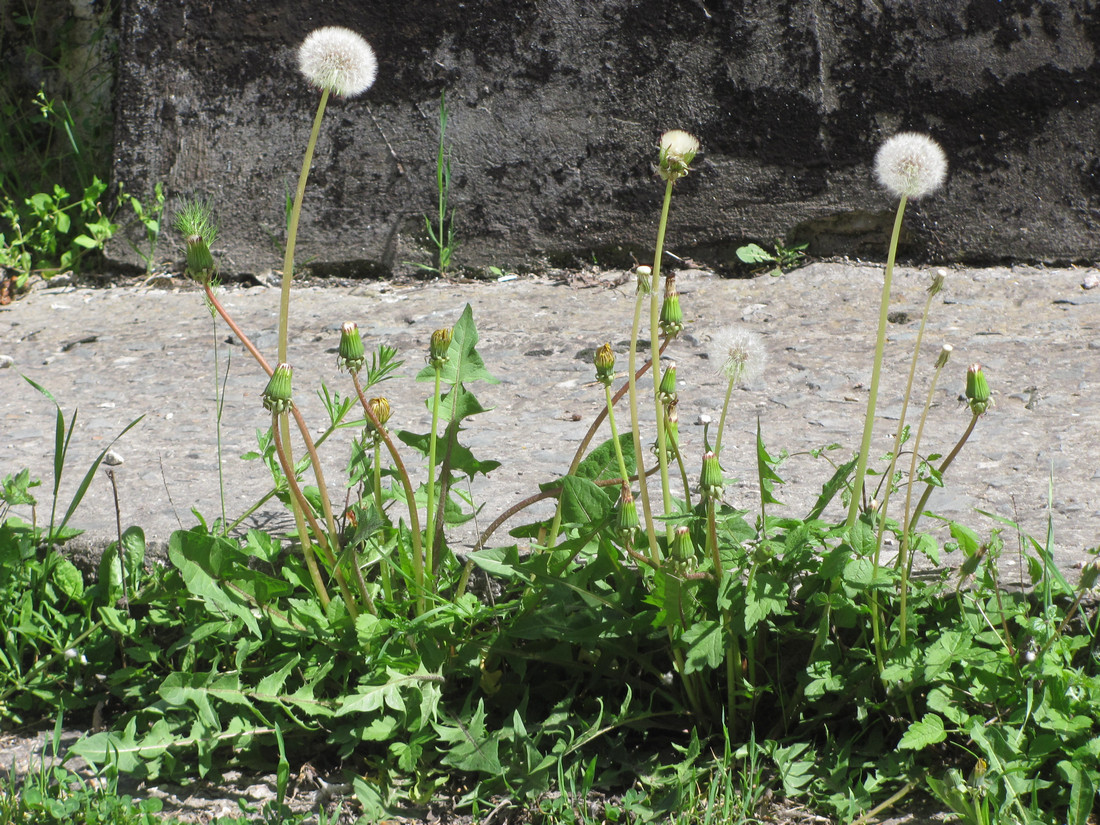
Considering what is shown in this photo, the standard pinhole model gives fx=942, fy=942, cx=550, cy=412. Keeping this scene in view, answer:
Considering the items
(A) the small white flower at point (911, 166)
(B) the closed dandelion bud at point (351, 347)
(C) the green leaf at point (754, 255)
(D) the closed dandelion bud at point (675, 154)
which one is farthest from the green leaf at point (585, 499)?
(C) the green leaf at point (754, 255)

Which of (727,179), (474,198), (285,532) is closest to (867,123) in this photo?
(727,179)

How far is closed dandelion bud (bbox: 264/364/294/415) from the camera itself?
126 cm

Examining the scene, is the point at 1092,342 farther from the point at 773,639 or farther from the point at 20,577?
the point at 20,577

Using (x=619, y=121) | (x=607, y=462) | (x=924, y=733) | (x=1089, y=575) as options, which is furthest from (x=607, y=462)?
(x=619, y=121)

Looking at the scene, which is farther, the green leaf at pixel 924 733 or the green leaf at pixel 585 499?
the green leaf at pixel 585 499

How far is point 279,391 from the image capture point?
1263mm

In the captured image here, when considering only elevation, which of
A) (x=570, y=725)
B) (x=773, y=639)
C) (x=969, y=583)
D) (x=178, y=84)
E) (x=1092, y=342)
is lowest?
(x=570, y=725)

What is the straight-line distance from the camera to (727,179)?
358 cm

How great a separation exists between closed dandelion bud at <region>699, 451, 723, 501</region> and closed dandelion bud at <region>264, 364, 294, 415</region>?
22.4 inches

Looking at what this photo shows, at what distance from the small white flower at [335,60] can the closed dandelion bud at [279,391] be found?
423mm

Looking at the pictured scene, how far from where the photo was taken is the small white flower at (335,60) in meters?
1.37

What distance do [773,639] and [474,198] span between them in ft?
8.48

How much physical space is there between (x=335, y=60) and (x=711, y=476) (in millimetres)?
805

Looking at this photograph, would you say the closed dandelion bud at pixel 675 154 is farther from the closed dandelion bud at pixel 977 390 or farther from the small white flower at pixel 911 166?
the closed dandelion bud at pixel 977 390
